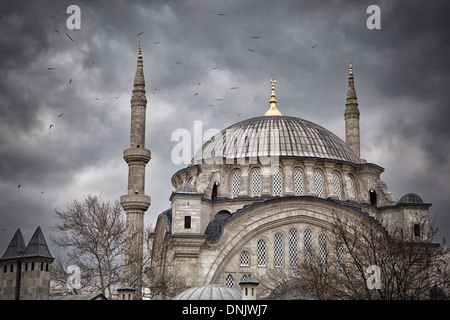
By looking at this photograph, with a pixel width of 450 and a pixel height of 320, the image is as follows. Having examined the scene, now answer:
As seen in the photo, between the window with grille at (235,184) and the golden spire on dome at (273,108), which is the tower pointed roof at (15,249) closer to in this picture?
the window with grille at (235,184)

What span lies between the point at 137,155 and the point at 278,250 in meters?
8.18

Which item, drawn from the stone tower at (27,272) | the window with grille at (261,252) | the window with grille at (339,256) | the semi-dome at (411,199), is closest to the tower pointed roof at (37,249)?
the stone tower at (27,272)

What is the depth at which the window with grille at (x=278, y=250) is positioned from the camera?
36.1 metres

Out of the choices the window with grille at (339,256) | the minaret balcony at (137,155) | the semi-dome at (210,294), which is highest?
the minaret balcony at (137,155)

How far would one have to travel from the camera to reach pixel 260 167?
40.1m

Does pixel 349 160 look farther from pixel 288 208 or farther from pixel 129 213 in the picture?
pixel 129 213

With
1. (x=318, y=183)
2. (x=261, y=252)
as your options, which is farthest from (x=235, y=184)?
(x=261, y=252)

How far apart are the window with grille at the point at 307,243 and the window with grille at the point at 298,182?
10.2 feet

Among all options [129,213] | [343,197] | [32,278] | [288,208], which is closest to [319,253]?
[288,208]

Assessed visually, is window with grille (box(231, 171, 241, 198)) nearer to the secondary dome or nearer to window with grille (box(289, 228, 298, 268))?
the secondary dome

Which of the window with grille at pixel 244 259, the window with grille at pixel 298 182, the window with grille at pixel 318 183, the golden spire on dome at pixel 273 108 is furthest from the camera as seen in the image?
the golden spire on dome at pixel 273 108

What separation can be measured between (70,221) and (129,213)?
420cm

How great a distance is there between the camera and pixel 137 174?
3822 cm
